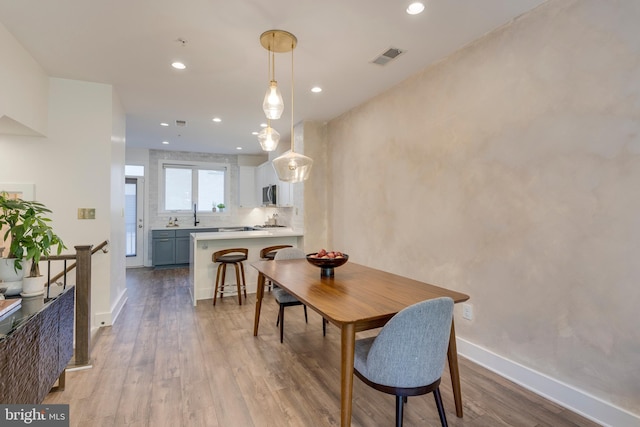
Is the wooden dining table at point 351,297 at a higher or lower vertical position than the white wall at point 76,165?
lower

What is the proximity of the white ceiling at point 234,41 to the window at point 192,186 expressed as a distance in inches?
138

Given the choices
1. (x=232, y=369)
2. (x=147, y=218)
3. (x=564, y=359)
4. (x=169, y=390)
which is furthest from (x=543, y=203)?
(x=147, y=218)

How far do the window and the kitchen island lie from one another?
127 inches

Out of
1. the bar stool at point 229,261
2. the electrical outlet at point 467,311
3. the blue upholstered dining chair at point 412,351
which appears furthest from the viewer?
the bar stool at point 229,261

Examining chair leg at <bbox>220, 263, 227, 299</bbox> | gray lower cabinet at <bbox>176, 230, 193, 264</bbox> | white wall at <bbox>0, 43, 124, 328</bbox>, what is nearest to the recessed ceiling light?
white wall at <bbox>0, 43, 124, 328</bbox>

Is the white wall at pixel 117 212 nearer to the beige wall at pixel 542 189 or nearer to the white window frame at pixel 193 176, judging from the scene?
the white window frame at pixel 193 176

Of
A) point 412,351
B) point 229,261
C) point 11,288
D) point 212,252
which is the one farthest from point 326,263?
point 212,252

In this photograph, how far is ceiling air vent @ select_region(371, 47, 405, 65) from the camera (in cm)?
279

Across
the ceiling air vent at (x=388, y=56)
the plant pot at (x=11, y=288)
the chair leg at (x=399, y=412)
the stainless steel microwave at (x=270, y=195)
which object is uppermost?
the ceiling air vent at (x=388, y=56)

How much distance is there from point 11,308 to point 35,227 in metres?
0.50

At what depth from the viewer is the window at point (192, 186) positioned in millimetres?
7305

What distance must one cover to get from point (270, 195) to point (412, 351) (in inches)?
208

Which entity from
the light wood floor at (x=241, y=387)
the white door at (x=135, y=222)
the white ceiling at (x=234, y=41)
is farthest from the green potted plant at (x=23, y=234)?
the white door at (x=135, y=222)

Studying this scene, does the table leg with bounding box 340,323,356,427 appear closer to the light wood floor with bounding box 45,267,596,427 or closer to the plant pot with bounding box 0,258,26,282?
the light wood floor with bounding box 45,267,596,427
